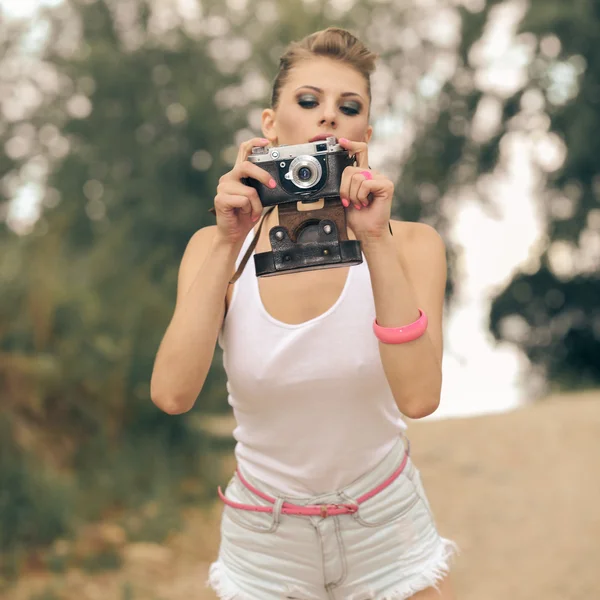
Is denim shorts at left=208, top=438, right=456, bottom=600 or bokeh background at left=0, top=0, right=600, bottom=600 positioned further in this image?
bokeh background at left=0, top=0, right=600, bottom=600

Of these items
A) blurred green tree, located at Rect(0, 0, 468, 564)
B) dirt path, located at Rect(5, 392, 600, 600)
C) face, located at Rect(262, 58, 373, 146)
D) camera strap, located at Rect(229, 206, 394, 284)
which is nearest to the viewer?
camera strap, located at Rect(229, 206, 394, 284)

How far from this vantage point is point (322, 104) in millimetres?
2516

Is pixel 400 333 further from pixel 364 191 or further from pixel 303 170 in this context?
pixel 303 170

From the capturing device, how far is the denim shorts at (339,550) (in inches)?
89.2

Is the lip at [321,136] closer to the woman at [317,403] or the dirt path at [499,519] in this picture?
the woman at [317,403]

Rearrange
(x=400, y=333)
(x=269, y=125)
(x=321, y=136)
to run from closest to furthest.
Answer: (x=400, y=333)
(x=321, y=136)
(x=269, y=125)

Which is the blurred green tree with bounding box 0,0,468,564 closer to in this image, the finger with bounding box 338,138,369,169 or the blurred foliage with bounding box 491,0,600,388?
the blurred foliage with bounding box 491,0,600,388

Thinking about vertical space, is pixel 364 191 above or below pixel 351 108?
below

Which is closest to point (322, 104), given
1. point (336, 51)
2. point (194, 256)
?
point (336, 51)

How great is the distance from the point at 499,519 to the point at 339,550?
255 inches

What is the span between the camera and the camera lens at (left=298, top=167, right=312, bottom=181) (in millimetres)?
2199

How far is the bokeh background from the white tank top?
4819mm

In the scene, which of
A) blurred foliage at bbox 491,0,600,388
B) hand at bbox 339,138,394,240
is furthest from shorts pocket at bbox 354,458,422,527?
blurred foliage at bbox 491,0,600,388

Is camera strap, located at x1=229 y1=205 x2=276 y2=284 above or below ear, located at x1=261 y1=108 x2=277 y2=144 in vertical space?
below
